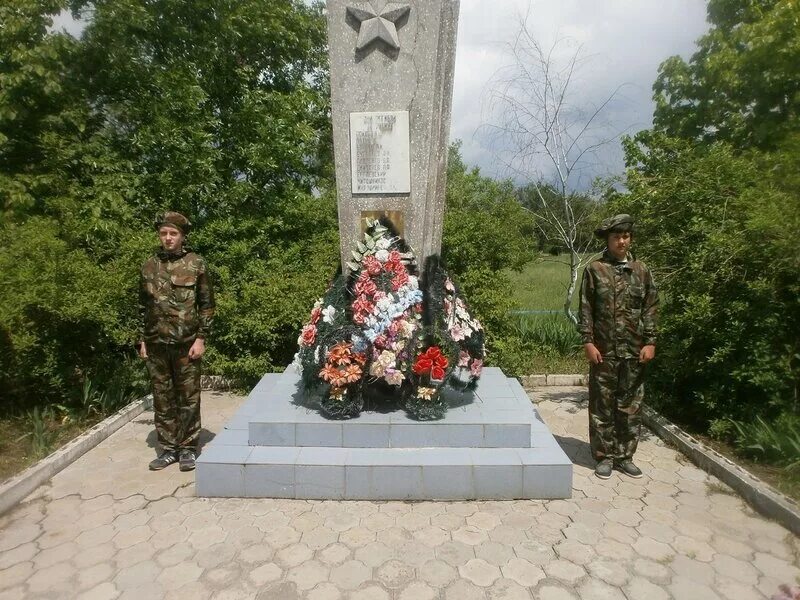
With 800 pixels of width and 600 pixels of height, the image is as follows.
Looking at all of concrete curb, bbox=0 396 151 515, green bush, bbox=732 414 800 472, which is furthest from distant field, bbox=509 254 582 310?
concrete curb, bbox=0 396 151 515

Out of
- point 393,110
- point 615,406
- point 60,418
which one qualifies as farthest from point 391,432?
point 60,418

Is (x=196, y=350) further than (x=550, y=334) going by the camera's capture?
No

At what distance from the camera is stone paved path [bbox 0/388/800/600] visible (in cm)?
232

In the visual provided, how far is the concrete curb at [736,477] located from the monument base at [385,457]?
3.36ft

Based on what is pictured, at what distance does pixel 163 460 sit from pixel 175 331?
912 mm

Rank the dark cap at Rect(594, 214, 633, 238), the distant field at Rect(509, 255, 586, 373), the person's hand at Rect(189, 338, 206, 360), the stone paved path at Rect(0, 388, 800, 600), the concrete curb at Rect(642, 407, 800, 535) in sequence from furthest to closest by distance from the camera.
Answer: the distant field at Rect(509, 255, 586, 373)
the person's hand at Rect(189, 338, 206, 360)
the dark cap at Rect(594, 214, 633, 238)
the concrete curb at Rect(642, 407, 800, 535)
the stone paved path at Rect(0, 388, 800, 600)

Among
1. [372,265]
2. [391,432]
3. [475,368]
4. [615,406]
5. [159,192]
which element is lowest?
[391,432]

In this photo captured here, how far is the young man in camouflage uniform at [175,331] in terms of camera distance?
11.2 feet

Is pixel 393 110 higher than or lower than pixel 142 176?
higher

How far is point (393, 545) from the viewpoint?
2.64 meters

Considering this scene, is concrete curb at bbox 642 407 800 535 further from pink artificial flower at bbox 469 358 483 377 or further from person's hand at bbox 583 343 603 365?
pink artificial flower at bbox 469 358 483 377

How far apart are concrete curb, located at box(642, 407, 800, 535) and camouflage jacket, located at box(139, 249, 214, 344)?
3441 mm

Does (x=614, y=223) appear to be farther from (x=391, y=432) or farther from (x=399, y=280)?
(x=391, y=432)

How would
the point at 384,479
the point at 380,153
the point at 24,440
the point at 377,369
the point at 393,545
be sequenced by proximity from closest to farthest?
1. the point at 393,545
2. the point at 384,479
3. the point at 377,369
4. the point at 380,153
5. the point at 24,440
